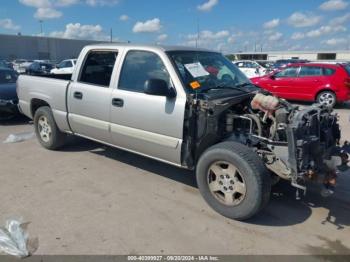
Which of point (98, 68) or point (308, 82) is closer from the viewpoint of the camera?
point (98, 68)

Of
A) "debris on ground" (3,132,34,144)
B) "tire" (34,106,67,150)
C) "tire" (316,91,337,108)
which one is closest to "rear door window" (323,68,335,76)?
"tire" (316,91,337,108)

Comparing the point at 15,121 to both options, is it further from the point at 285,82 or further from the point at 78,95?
the point at 285,82

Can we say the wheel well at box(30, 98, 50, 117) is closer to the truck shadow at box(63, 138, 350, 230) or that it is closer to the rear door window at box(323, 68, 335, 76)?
the truck shadow at box(63, 138, 350, 230)

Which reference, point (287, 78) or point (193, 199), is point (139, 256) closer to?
point (193, 199)

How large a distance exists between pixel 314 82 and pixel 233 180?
9.87m

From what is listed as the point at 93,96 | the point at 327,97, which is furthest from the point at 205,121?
the point at 327,97

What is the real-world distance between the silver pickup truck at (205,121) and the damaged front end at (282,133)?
1cm

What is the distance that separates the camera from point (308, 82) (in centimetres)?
1237

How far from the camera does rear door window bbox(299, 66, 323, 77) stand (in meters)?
12.4

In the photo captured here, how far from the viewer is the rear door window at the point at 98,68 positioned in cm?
496

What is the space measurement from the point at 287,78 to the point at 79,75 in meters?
9.73

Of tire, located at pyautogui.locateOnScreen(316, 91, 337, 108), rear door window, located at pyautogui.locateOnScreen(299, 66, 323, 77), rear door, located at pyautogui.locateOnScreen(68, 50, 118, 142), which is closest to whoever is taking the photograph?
rear door, located at pyautogui.locateOnScreen(68, 50, 118, 142)

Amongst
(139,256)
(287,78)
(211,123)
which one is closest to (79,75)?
(211,123)

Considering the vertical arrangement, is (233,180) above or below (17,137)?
above
